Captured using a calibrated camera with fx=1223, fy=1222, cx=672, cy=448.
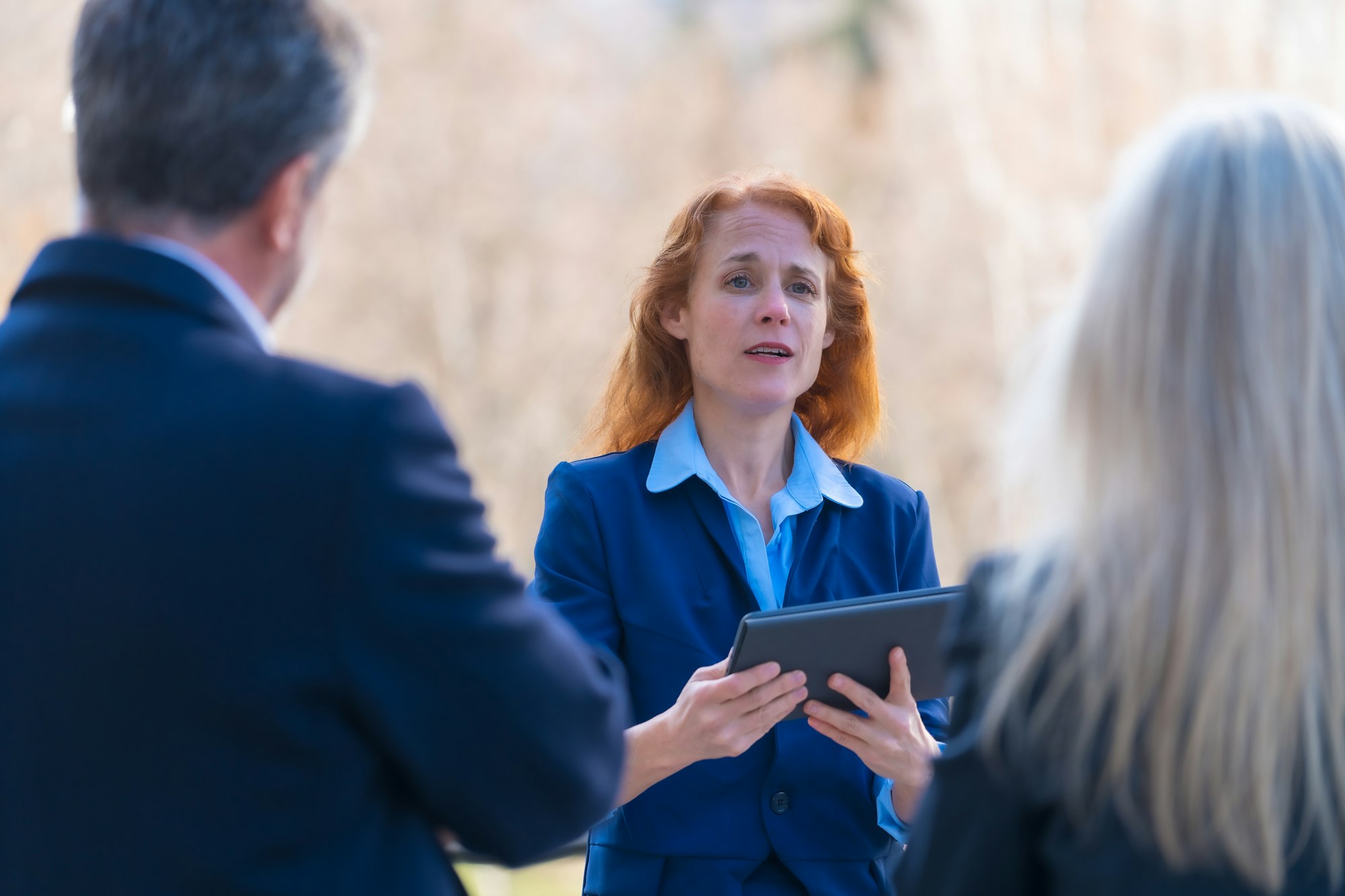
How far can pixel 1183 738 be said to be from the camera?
3.54 feet

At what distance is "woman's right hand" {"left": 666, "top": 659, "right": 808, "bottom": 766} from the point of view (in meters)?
1.91

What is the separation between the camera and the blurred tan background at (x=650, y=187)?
12.0 meters

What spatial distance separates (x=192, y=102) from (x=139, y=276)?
0.59 feet

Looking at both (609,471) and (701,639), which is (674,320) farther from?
(701,639)

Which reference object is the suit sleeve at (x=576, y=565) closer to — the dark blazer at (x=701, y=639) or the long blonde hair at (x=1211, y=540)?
the dark blazer at (x=701, y=639)

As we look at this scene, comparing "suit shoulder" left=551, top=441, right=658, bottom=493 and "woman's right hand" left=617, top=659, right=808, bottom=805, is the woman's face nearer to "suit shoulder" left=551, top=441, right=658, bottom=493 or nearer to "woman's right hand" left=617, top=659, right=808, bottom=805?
"suit shoulder" left=551, top=441, right=658, bottom=493

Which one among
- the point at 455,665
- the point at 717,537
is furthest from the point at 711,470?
the point at 455,665

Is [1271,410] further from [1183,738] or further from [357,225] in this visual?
[357,225]

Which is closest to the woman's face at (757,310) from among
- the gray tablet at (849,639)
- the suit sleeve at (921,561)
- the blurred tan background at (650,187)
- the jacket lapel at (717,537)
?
the jacket lapel at (717,537)

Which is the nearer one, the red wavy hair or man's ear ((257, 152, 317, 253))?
man's ear ((257, 152, 317, 253))

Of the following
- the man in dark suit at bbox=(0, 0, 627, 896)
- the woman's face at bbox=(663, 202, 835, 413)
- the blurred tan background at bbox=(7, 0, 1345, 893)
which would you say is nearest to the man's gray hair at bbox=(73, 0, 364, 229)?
the man in dark suit at bbox=(0, 0, 627, 896)

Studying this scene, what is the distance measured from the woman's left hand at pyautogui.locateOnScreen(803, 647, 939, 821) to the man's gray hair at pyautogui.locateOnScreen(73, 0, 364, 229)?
3.95 ft

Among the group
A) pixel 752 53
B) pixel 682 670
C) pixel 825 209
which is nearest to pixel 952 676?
pixel 682 670

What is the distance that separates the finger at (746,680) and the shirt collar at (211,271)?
0.93 metres
